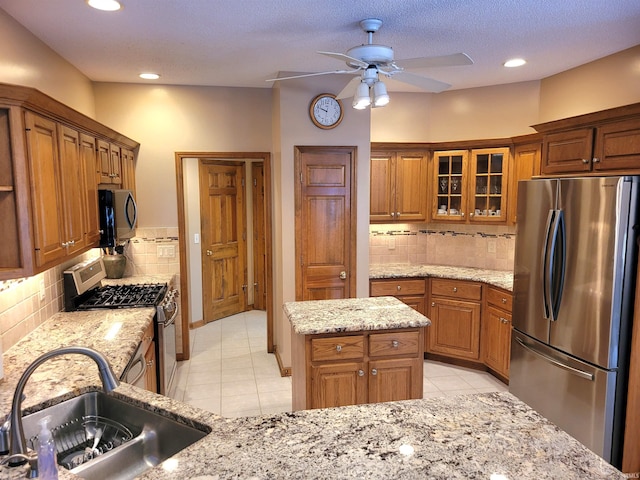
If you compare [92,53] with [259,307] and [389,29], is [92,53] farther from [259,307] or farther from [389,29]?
[259,307]

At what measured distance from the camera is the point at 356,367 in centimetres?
267

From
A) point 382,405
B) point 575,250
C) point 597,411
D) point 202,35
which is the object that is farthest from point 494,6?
point 597,411

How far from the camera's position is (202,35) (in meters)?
2.80

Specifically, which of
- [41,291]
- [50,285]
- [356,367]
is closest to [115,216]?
[50,285]

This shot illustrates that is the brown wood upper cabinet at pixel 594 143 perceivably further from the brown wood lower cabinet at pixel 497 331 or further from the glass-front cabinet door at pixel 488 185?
the brown wood lower cabinet at pixel 497 331

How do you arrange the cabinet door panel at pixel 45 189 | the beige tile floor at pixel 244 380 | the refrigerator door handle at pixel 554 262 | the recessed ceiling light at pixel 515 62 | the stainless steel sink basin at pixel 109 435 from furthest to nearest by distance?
the beige tile floor at pixel 244 380 → the recessed ceiling light at pixel 515 62 → the refrigerator door handle at pixel 554 262 → the cabinet door panel at pixel 45 189 → the stainless steel sink basin at pixel 109 435

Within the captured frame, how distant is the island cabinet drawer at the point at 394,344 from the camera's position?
105 inches

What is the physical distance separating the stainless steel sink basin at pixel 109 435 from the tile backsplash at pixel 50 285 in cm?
80

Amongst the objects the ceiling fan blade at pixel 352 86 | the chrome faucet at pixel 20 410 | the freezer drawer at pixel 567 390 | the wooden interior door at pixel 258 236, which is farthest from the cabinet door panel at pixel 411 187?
the chrome faucet at pixel 20 410

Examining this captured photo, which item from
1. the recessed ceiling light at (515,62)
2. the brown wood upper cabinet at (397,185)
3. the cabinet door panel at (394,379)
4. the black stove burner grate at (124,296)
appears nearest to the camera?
the cabinet door panel at (394,379)

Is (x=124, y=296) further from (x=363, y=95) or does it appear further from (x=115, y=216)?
(x=363, y=95)

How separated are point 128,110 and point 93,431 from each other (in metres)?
3.16

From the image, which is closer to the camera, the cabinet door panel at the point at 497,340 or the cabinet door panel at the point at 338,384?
the cabinet door panel at the point at 338,384

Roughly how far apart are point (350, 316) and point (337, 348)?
0.24 metres
